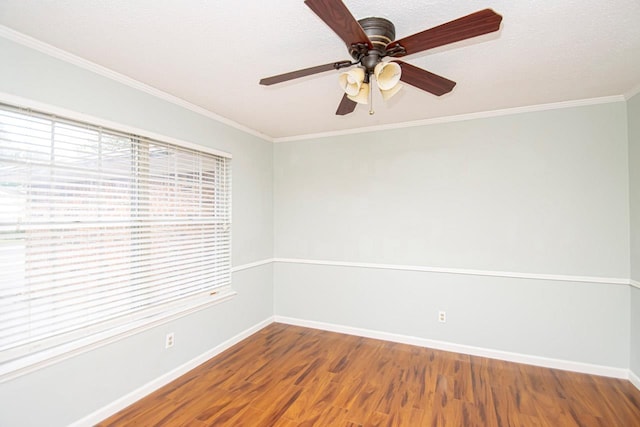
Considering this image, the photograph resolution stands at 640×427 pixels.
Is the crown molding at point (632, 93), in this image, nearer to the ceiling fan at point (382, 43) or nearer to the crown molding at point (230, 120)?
the crown molding at point (230, 120)

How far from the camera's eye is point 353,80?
1438mm

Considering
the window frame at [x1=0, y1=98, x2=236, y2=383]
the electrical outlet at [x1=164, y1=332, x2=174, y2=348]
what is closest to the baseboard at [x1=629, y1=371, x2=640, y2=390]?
the window frame at [x1=0, y1=98, x2=236, y2=383]

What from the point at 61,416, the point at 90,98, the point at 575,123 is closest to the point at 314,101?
the point at 90,98

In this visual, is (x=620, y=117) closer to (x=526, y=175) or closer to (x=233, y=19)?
(x=526, y=175)

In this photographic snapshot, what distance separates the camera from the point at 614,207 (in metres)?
2.63

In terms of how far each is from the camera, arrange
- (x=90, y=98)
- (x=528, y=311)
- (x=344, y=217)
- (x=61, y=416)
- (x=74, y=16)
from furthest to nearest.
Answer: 1. (x=344, y=217)
2. (x=528, y=311)
3. (x=90, y=98)
4. (x=61, y=416)
5. (x=74, y=16)

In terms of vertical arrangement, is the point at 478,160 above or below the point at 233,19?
below

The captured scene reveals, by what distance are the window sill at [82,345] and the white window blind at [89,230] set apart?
39mm

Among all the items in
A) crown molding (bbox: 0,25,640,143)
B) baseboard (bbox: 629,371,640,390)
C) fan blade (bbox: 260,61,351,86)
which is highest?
crown molding (bbox: 0,25,640,143)

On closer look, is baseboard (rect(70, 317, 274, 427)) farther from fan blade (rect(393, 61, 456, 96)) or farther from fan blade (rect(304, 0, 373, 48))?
fan blade (rect(393, 61, 456, 96))

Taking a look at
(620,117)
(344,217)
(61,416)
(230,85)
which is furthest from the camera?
(344,217)

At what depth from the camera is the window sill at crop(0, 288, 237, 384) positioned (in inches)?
65.8

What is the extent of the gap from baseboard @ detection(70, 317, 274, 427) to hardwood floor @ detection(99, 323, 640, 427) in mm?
51

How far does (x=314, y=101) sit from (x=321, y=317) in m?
2.59
